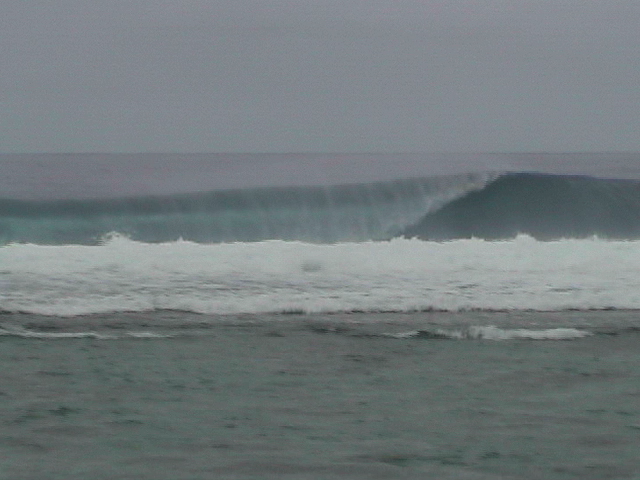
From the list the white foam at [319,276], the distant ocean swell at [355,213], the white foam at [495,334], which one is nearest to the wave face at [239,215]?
the distant ocean swell at [355,213]

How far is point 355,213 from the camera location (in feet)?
70.2

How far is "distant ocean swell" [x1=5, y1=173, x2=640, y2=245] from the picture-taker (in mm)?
19750

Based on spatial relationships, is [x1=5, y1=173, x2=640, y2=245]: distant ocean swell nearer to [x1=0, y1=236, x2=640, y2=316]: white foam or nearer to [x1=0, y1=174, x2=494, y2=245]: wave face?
[x1=0, y1=174, x2=494, y2=245]: wave face

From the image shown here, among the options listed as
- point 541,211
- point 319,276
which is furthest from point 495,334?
point 541,211

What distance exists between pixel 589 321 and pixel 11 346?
5.57m

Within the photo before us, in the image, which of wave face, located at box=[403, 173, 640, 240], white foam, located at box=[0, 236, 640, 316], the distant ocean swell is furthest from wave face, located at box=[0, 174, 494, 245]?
white foam, located at box=[0, 236, 640, 316]

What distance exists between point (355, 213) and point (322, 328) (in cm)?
1055

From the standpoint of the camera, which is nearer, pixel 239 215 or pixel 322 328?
pixel 322 328

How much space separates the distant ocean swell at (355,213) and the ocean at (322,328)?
0.05 meters

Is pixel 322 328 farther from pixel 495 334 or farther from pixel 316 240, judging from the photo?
pixel 316 240

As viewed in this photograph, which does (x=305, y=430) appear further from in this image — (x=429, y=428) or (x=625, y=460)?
(x=625, y=460)

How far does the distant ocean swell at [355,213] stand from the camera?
64.8ft

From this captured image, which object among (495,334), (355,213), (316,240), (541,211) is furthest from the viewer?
(541,211)

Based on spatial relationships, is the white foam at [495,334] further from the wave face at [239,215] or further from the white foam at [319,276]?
the wave face at [239,215]
